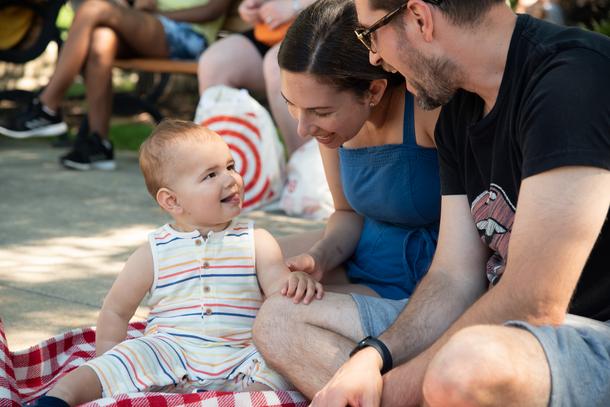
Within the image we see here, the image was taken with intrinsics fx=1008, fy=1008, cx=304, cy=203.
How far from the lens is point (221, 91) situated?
5.61 metres

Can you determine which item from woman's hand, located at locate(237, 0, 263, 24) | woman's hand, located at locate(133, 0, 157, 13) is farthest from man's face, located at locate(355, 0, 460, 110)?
woman's hand, located at locate(133, 0, 157, 13)

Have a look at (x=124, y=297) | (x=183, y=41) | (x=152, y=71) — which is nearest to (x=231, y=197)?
(x=124, y=297)

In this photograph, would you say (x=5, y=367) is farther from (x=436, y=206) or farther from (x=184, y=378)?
(x=436, y=206)

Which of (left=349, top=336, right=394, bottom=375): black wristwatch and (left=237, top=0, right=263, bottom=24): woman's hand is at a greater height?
(left=237, top=0, right=263, bottom=24): woman's hand

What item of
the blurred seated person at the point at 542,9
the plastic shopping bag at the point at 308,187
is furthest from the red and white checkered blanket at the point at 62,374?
the blurred seated person at the point at 542,9

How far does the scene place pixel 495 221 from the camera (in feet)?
8.07

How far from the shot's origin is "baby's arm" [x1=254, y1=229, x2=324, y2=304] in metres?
2.84

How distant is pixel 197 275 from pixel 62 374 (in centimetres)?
56

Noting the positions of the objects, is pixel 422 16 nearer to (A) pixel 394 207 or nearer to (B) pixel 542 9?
(A) pixel 394 207

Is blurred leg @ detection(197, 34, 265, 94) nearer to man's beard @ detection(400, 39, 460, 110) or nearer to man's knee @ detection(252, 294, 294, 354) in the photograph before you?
man's knee @ detection(252, 294, 294, 354)

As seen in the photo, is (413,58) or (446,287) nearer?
(413,58)

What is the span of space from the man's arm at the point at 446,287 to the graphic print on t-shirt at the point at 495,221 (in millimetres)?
65

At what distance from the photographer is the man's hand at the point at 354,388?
92.6 inches

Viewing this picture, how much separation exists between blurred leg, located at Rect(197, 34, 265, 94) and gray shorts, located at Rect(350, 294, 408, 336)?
10.7 ft
